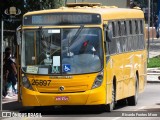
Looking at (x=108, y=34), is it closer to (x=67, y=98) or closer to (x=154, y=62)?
(x=67, y=98)

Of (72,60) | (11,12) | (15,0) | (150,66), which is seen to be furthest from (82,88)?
(150,66)

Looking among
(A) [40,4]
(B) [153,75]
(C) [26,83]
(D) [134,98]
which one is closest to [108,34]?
(C) [26,83]

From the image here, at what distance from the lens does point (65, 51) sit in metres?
20.0

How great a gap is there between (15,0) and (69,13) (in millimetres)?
7774

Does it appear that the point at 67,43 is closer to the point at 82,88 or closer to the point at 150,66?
the point at 82,88

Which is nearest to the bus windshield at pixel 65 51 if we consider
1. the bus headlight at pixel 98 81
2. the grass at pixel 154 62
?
the bus headlight at pixel 98 81

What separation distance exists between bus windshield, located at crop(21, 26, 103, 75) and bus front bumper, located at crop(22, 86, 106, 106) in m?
0.59

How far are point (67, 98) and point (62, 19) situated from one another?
7.14 ft

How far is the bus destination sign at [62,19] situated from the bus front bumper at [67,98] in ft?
6.16

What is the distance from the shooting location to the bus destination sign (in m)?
20.2

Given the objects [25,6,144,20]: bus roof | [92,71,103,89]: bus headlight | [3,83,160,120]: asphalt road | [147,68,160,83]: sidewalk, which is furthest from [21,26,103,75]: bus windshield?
[147,68,160,83]: sidewalk

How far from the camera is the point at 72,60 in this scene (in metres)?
19.9

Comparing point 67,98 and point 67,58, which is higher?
point 67,58

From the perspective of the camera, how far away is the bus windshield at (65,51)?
19.9m
